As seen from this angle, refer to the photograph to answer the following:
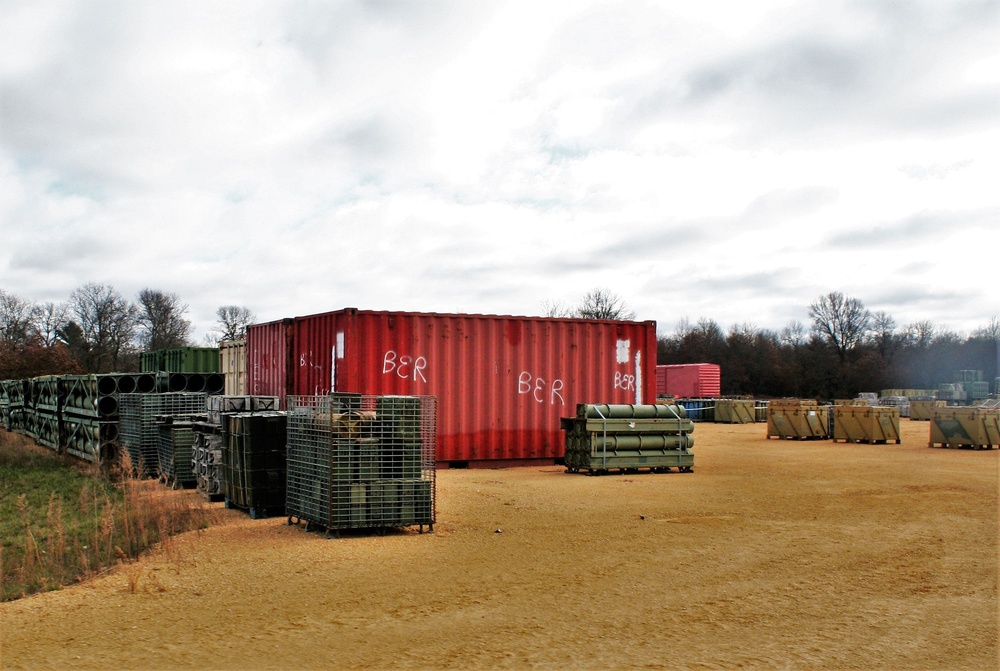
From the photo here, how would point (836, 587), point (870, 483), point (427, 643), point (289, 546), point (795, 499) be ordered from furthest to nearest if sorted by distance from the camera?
point (870, 483)
point (795, 499)
point (289, 546)
point (836, 587)
point (427, 643)

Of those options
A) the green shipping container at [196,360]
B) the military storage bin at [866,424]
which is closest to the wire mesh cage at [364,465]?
the green shipping container at [196,360]

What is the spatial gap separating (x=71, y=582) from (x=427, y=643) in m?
3.75

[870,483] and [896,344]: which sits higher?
[896,344]

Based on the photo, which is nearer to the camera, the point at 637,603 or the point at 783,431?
the point at 637,603

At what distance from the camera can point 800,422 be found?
3017 cm

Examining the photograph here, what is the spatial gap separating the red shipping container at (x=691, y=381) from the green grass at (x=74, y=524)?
1603 inches

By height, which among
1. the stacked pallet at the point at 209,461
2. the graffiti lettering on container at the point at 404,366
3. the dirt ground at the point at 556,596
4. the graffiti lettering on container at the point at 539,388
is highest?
the graffiti lettering on container at the point at 404,366

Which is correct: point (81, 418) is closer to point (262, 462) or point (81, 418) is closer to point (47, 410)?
point (47, 410)

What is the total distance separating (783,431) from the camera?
3059 centimetres

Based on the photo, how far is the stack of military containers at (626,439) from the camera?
661 inches

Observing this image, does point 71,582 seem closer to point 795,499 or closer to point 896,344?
point 795,499

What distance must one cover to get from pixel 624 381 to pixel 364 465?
10957mm

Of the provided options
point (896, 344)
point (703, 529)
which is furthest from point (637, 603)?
point (896, 344)

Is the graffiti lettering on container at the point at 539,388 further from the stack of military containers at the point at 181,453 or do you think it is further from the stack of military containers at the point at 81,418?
the stack of military containers at the point at 81,418
